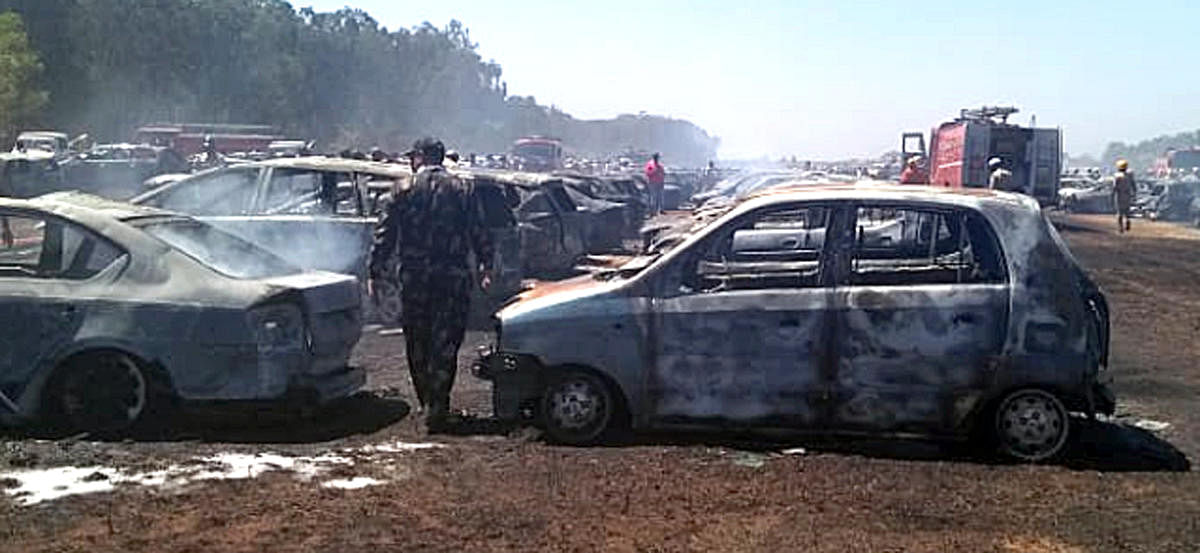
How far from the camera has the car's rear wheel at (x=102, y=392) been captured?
286 inches

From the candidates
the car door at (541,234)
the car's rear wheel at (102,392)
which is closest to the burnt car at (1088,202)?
the car door at (541,234)

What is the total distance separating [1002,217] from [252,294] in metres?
4.28

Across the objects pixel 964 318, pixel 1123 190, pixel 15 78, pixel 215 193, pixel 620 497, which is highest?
pixel 15 78

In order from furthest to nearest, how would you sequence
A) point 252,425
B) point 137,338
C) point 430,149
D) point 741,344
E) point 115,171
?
point 115,171 → point 430,149 → point 252,425 → point 137,338 → point 741,344

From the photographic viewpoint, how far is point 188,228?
328 inches

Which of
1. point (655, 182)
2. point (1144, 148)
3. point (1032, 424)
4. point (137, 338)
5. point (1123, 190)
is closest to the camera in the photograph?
point (1032, 424)

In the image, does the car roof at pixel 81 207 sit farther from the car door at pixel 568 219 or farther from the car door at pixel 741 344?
the car door at pixel 568 219

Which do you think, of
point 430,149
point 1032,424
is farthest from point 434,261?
point 1032,424

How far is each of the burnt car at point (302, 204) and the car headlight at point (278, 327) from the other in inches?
172

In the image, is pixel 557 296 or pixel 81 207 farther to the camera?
pixel 81 207

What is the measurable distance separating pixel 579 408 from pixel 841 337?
1524 mm

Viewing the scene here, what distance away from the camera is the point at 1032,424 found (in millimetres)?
6918

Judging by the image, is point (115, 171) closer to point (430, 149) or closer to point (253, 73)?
point (430, 149)

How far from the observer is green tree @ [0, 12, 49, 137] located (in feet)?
150
